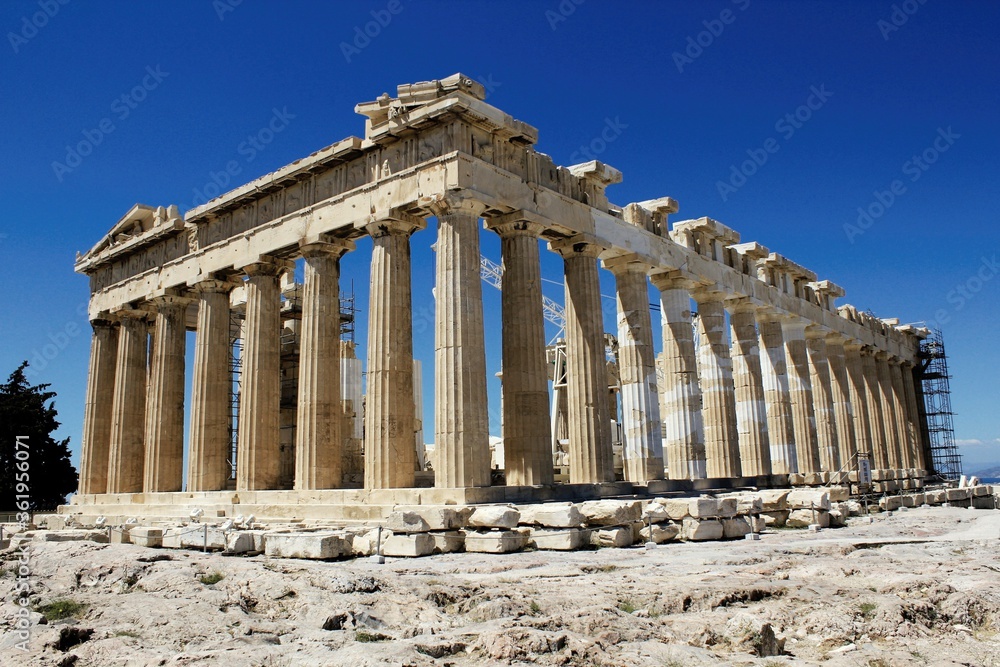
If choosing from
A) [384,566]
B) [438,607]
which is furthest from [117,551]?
[438,607]

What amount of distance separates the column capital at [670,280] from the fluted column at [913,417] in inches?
949

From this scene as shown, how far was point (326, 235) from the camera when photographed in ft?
74.7

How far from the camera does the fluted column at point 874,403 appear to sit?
40.9 metres

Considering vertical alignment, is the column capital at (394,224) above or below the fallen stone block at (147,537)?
above

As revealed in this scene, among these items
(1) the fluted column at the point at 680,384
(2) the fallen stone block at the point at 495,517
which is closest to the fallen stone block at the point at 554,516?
(2) the fallen stone block at the point at 495,517

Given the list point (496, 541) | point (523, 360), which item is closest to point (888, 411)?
point (523, 360)

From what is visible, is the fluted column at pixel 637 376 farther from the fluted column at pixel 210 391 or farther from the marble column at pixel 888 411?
the marble column at pixel 888 411

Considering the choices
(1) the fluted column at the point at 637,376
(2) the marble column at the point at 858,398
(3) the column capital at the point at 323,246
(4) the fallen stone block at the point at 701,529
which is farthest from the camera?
(2) the marble column at the point at 858,398

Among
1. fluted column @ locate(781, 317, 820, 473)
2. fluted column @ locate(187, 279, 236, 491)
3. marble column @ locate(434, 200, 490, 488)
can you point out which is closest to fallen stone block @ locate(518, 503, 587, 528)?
marble column @ locate(434, 200, 490, 488)

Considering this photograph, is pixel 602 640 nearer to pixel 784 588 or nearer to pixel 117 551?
pixel 784 588

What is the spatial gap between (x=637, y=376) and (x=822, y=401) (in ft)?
49.2

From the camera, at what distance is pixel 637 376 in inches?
990

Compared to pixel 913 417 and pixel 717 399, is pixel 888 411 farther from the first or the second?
pixel 717 399

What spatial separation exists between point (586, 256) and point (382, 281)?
6061 millimetres
